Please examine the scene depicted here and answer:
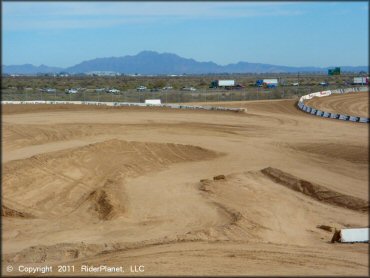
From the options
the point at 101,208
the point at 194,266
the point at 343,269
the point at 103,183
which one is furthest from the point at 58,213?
the point at 343,269

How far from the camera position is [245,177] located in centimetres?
2669

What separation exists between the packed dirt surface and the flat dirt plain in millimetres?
15485

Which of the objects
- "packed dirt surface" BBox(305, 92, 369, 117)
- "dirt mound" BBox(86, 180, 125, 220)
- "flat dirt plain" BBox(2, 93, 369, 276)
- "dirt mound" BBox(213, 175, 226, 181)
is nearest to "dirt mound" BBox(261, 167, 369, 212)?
"flat dirt plain" BBox(2, 93, 369, 276)

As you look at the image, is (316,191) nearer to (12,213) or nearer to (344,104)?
(12,213)

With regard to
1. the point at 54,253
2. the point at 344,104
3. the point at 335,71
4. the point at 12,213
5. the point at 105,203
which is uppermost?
the point at 335,71

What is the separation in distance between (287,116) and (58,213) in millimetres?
35335

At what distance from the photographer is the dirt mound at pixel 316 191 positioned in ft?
74.3

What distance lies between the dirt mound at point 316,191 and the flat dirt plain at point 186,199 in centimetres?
5

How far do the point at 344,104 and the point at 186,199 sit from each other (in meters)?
46.7

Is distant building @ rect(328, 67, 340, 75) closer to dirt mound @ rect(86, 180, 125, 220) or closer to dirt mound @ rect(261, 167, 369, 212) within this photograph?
dirt mound @ rect(261, 167, 369, 212)

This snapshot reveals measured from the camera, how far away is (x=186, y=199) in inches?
907

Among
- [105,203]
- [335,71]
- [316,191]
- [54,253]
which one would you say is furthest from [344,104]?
[335,71]

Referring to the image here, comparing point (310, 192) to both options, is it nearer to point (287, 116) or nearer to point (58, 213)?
point (58, 213)

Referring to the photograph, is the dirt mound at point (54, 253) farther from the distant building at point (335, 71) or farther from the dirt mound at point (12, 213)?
the distant building at point (335, 71)
